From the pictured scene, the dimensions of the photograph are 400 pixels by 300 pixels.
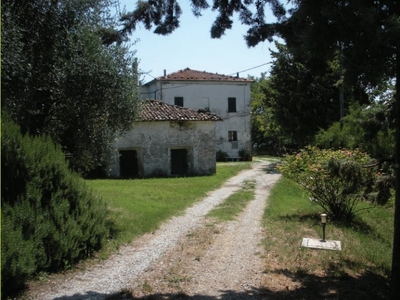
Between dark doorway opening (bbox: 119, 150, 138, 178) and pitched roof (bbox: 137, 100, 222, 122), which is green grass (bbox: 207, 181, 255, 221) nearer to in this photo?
pitched roof (bbox: 137, 100, 222, 122)

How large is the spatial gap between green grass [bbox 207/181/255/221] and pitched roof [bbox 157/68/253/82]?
68.2 ft

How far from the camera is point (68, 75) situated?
8219 millimetres

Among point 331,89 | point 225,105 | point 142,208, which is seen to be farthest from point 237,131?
point 142,208

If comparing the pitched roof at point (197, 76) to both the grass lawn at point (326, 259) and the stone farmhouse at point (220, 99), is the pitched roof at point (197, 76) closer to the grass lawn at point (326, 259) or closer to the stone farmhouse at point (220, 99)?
the stone farmhouse at point (220, 99)

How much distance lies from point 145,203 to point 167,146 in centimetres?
1104

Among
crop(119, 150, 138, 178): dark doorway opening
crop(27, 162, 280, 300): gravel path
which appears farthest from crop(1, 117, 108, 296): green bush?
crop(119, 150, 138, 178): dark doorway opening

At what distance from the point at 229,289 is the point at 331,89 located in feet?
74.9

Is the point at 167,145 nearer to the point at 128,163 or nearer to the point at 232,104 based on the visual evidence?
the point at 128,163

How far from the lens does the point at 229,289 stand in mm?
5809

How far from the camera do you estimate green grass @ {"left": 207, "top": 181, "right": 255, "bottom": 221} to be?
11.4m

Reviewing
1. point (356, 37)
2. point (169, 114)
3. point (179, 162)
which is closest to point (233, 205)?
point (356, 37)

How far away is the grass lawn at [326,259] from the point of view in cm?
592

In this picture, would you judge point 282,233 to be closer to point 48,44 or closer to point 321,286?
point 321,286

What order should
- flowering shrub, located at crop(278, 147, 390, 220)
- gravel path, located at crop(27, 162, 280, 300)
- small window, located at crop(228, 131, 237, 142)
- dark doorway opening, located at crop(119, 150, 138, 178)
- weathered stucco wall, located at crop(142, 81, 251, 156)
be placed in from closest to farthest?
gravel path, located at crop(27, 162, 280, 300), flowering shrub, located at crop(278, 147, 390, 220), dark doorway opening, located at crop(119, 150, 138, 178), weathered stucco wall, located at crop(142, 81, 251, 156), small window, located at crop(228, 131, 237, 142)
